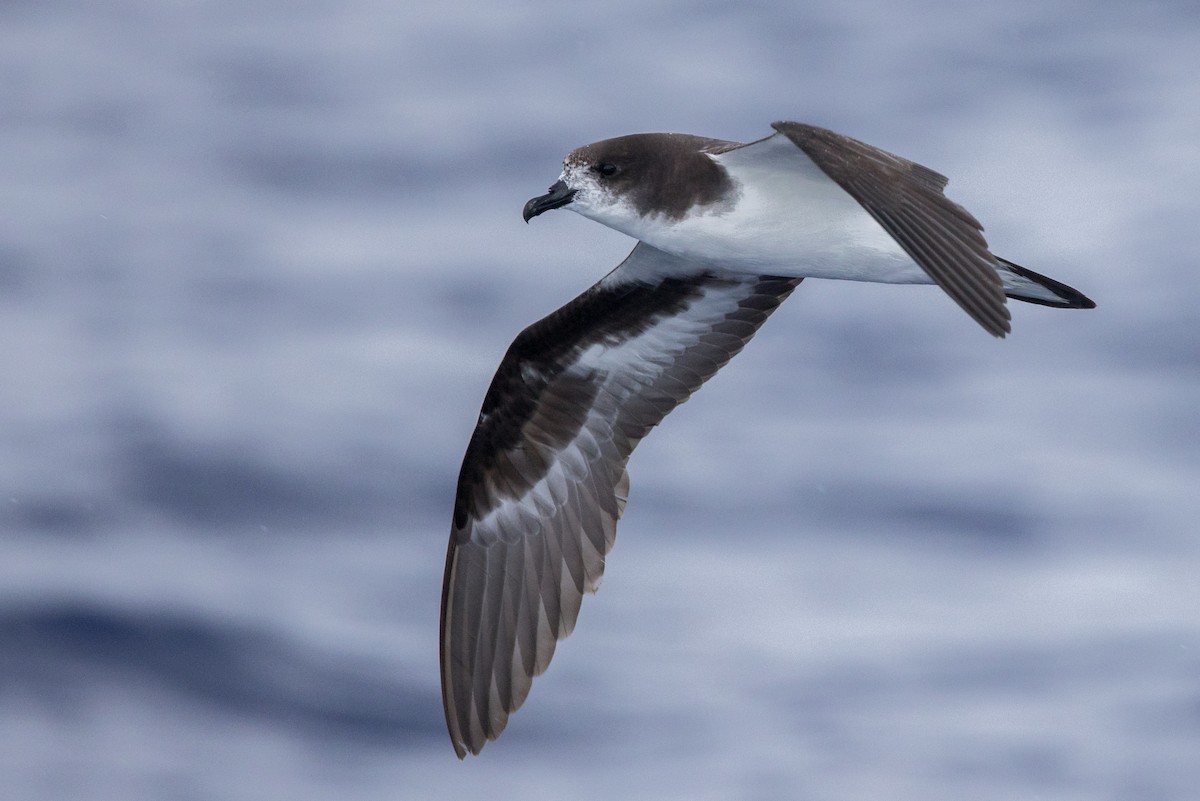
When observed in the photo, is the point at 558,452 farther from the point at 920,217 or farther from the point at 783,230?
the point at 920,217

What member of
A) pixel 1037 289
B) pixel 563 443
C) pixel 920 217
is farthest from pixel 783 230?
pixel 563 443

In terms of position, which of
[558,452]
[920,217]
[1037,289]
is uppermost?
[1037,289]

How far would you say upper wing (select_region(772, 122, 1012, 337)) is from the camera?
6.77 meters

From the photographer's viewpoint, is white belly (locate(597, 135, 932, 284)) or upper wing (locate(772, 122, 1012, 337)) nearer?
upper wing (locate(772, 122, 1012, 337))

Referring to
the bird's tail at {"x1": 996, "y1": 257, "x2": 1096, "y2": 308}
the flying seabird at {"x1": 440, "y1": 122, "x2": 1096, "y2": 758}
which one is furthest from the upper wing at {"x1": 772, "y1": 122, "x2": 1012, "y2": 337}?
the flying seabird at {"x1": 440, "y1": 122, "x2": 1096, "y2": 758}

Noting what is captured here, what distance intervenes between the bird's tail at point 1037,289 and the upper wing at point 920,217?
2.38 feet

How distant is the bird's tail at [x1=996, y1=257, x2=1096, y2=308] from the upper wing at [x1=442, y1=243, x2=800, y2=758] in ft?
4.71

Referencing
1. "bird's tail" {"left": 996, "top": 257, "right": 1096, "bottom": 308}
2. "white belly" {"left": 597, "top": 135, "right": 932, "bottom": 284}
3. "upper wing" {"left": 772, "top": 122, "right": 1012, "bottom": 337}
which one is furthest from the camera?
"bird's tail" {"left": 996, "top": 257, "right": 1096, "bottom": 308}

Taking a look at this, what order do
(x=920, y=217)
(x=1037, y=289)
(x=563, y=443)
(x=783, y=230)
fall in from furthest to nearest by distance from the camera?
1. (x=563, y=443)
2. (x=1037, y=289)
3. (x=783, y=230)
4. (x=920, y=217)

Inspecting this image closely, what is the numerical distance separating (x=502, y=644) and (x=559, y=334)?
164 cm

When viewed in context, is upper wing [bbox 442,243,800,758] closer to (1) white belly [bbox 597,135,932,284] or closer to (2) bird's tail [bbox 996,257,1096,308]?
(1) white belly [bbox 597,135,932,284]

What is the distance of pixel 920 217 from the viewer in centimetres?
706

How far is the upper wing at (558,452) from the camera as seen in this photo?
31.0 feet

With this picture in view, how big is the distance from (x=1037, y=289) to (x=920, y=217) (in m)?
1.52
